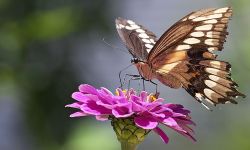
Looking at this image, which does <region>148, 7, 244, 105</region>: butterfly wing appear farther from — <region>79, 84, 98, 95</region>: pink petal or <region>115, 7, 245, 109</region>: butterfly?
<region>79, 84, 98, 95</region>: pink petal

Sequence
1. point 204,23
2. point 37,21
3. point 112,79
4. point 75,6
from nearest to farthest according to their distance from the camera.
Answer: point 204,23 < point 37,21 < point 75,6 < point 112,79

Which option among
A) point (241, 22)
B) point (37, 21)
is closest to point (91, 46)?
point (37, 21)

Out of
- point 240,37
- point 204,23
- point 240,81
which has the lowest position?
A: point 240,81

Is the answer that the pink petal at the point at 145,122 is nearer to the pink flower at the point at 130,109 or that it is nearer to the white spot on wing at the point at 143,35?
the pink flower at the point at 130,109

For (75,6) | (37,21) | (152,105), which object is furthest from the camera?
(75,6)

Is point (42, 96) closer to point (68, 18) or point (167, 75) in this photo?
point (68, 18)

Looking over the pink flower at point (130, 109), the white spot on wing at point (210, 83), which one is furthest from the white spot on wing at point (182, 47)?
the pink flower at point (130, 109)

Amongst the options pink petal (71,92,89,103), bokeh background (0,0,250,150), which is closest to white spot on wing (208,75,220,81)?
pink petal (71,92,89,103)
